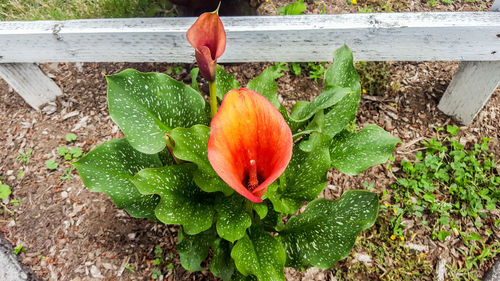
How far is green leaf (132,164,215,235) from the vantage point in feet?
3.05

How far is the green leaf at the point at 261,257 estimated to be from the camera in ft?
3.19

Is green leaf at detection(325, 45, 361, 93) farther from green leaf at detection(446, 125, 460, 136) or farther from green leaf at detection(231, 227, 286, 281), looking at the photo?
green leaf at detection(446, 125, 460, 136)

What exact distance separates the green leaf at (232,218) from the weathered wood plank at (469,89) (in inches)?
43.2

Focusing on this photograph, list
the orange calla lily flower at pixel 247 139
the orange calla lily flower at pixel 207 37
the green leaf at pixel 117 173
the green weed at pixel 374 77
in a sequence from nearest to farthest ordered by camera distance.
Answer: the orange calla lily flower at pixel 247 139
the orange calla lily flower at pixel 207 37
the green leaf at pixel 117 173
the green weed at pixel 374 77

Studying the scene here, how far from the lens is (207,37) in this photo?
0.83 m

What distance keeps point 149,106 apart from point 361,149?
2.27ft

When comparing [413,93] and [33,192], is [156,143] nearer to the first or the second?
[33,192]

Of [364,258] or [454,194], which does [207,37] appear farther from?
[454,194]

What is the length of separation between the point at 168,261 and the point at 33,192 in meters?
0.70

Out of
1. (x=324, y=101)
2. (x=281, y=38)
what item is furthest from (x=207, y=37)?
(x=281, y=38)

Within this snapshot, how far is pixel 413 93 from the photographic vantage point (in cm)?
169

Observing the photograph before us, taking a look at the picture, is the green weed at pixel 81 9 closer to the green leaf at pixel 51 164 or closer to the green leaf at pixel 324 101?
the green leaf at pixel 51 164

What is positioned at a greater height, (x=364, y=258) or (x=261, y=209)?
(x=261, y=209)

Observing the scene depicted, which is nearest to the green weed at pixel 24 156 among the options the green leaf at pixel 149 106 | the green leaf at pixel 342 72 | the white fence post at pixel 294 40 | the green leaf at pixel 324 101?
the white fence post at pixel 294 40
